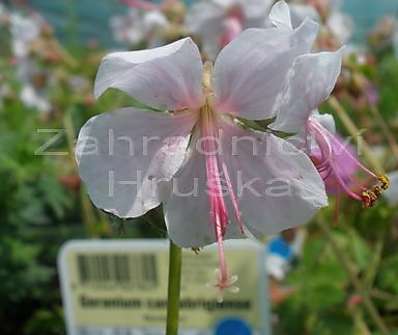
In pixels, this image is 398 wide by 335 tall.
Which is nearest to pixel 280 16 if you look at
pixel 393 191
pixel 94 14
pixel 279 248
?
pixel 393 191

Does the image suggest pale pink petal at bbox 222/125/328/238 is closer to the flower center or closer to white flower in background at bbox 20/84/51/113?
the flower center

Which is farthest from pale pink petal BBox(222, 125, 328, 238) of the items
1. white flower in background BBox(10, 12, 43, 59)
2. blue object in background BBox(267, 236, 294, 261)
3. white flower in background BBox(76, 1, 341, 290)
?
white flower in background BBox(10, 12, 43, 59)

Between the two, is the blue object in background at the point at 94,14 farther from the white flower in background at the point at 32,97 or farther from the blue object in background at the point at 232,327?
the blue object in background at the point at 232,327

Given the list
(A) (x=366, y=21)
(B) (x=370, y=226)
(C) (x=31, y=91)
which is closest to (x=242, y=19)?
(B) (x=370, y=226)

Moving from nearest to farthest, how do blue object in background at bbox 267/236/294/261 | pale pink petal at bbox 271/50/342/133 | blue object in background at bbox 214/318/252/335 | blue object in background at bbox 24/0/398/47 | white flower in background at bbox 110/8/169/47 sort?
1. pale pink petal at bbox 271/50/342/133
2. blue object in background at bbox 214/318/252/335
3. blue object in background at bbox 267/236/294/261
4. white flower in background at bbox 110/8/169/47
5. blue object in background at bbox 24/0/398/47

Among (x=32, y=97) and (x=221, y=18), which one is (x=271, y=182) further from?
(x=32, y=97)
